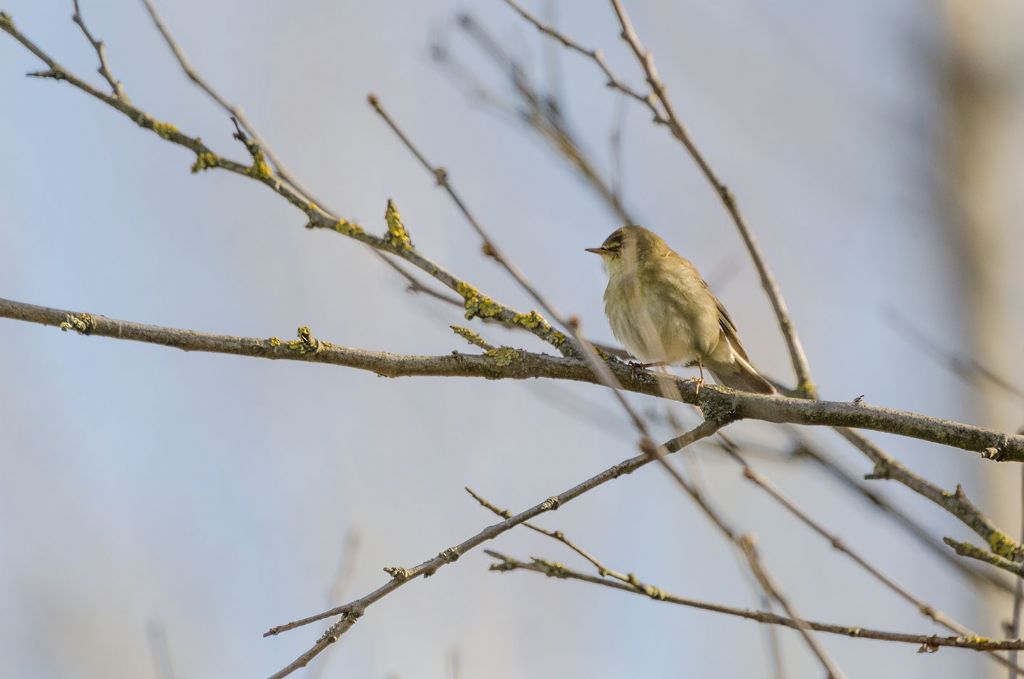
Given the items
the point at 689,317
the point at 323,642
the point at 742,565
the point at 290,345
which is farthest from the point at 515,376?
the point at 689,317

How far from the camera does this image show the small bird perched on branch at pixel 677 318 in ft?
15.7

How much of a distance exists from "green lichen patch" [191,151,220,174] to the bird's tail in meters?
2.74

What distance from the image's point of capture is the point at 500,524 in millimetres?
2268

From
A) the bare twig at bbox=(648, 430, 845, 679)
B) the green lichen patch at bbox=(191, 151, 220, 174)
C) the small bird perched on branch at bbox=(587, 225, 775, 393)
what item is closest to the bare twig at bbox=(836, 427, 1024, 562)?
the bare twig at bbox=(648, 430, 845, 679)

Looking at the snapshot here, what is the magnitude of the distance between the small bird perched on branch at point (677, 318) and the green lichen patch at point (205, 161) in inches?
85.3

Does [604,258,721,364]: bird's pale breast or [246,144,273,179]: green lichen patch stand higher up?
[604,258,721,364]: bird's pale breast

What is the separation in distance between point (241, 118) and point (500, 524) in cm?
144

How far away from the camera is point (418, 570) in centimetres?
228

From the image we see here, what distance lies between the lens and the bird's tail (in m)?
4.79

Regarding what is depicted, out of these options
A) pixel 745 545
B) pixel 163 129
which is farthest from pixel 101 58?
pixel 745 545

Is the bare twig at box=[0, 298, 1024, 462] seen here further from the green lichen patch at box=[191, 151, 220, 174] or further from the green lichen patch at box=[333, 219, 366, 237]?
the green lichen patch at box=[191, 151, 220, 174]

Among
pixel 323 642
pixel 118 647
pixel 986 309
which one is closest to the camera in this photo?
pixel 323 642

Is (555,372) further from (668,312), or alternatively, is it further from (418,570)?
(668,312)

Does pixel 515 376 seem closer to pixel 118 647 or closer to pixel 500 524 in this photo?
pixel 500 524
